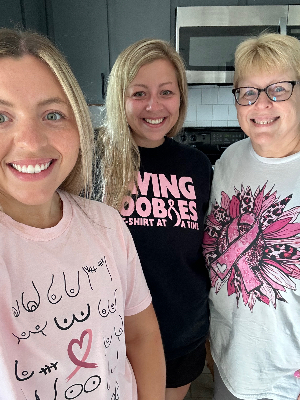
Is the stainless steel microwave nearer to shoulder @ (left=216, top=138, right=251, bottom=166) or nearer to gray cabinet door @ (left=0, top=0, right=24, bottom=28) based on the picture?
gray cabinet door @ (left=0, top=0, right=24, bottom=28)

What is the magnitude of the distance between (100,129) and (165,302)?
704mm

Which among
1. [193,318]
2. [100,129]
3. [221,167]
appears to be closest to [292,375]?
[193,318]

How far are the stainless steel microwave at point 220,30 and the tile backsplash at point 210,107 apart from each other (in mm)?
502

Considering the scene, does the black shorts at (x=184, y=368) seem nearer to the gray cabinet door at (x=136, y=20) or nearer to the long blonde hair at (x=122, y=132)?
the long blonde hair at (x=122, y=132)

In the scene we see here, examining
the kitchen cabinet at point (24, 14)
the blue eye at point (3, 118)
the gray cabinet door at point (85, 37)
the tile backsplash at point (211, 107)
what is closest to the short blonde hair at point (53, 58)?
the blue eye at point (3, 118)

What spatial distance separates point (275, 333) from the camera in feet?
3.27

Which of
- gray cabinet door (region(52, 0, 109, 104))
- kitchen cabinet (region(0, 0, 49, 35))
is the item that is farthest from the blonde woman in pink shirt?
gray cabinet door (region(52, 0, 109, 104))

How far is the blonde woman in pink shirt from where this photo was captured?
1.87 ft

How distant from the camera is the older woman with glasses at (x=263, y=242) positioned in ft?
3.26

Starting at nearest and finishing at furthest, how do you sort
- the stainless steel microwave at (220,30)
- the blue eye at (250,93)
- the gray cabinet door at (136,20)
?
the blue eye at (250,93) < the stainless steel microwave at (220,30) < the gray cabinet door at (136,20)

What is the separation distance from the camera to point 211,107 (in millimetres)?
3059

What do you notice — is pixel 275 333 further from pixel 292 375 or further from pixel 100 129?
pixel 100 129

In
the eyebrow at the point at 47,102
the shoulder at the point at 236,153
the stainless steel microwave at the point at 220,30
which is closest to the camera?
the eyebrow at the point at 47,102

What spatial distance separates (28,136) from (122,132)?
0.59 m
